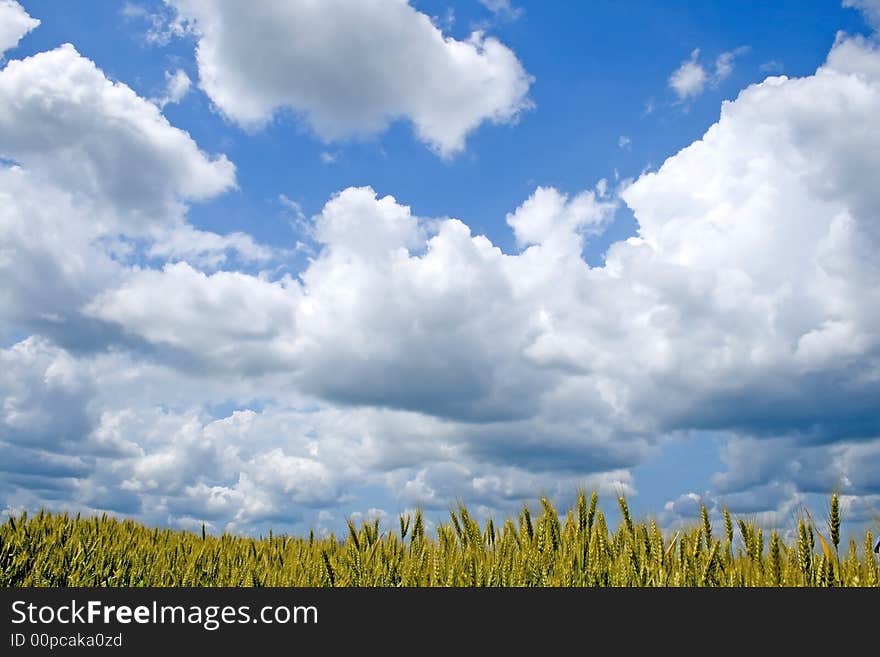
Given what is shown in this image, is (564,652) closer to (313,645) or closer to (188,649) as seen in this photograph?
(313,645)

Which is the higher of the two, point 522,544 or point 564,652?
point 522,544

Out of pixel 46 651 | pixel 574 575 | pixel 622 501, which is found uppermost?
pixel 622 501

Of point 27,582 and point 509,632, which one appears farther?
point 27,582

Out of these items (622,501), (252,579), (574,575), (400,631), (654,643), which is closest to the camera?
(654,643)

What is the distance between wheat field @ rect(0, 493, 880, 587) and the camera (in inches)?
218

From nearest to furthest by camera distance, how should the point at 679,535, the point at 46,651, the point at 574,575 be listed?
the point at 46,651 < the point at 574,575 < the point at 679,535

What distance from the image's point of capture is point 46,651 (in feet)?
17.5

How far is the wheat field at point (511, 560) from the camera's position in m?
5.54

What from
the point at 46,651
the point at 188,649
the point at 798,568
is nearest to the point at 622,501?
the point at 798,568

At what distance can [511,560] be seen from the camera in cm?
630

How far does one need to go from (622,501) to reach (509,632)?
2.52m

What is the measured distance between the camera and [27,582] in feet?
28.1

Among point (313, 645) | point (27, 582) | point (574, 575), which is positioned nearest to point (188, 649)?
point (313, 645)

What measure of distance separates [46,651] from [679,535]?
212 inches
